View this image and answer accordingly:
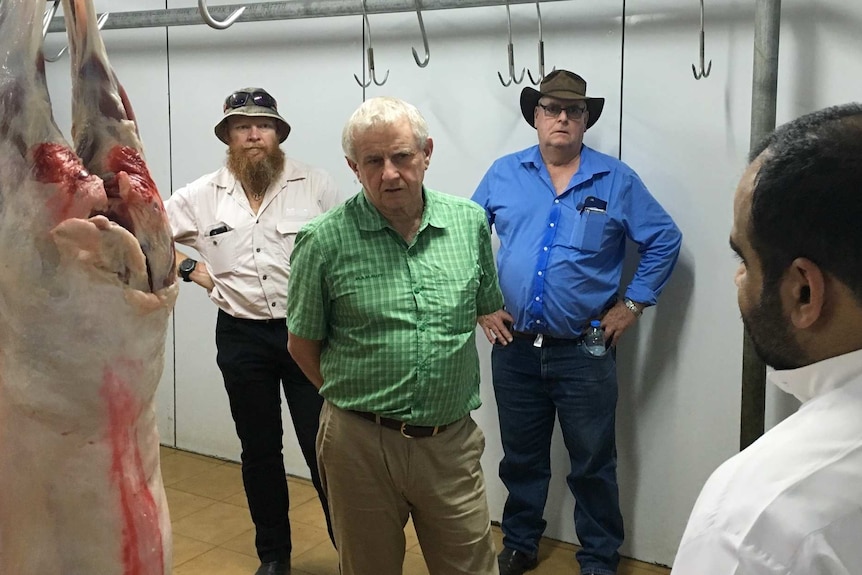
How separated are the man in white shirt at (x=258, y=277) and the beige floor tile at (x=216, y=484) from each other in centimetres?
89

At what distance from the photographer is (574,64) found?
3.08 meters

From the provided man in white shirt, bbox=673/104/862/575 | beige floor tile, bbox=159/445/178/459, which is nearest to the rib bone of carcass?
man in white shirt, bbox=673/104/862/575

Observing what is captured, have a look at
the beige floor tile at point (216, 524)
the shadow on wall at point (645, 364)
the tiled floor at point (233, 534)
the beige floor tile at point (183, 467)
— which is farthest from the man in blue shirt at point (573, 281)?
the beige floor tile at point (183, 467)

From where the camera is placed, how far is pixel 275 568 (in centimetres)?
295

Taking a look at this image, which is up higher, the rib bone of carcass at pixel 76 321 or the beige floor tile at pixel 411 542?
the rib bone of carcass at pixel 76 321

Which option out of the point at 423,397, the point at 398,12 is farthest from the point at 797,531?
the point at 398,12

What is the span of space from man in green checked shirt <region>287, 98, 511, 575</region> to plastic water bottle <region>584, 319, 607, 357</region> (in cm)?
90

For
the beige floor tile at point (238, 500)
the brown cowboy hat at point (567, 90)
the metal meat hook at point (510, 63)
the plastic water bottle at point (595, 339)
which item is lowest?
the beige floor tile at point (238, 500)

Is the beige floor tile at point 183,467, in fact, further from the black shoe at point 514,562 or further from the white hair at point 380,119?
the white hair at point 380,119

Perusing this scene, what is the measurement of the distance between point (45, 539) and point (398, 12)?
2.64 metres

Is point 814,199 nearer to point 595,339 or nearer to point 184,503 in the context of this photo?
point 595,339

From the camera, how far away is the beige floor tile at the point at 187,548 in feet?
10.4

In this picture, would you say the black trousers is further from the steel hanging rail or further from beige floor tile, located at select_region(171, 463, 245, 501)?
the steel hanging rail

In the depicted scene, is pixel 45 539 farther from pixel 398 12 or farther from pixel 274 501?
pixel 398 12
